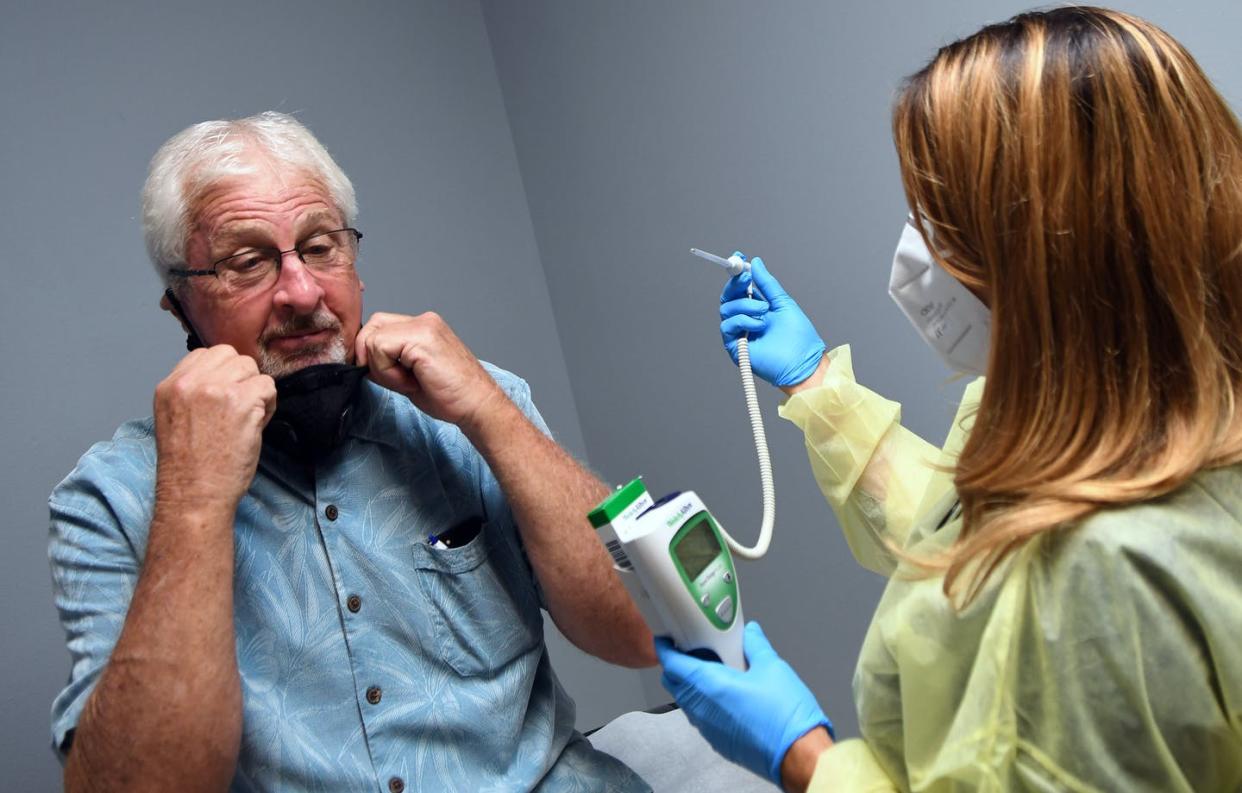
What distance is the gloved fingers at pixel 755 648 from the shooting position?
1.19 m

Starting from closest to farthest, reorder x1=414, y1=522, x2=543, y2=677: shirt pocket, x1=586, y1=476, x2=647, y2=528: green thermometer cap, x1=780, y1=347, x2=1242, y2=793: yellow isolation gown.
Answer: x1=780, y1=347, x2=1242, y2=793: yellow isolation gown < x1=586, y1=476, x2=647, y2=528: green thermometer cap < x1=414, y1=522, x2=543, y2=677: shirt pocket

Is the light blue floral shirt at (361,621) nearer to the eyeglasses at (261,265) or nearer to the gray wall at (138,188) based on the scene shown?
the eyeglasses at (261,265)

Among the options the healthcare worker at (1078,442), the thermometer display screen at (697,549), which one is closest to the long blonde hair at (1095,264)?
the healthcare worker at (1078,442)

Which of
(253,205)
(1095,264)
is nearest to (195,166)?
(253,205)

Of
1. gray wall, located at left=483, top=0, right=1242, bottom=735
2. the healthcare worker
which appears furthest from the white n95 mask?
gray wall, located at left=483, top=0, right=1242, bottom=735

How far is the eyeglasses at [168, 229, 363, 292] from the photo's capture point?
1450 mm

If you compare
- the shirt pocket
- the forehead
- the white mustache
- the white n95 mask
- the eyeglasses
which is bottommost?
the shirt pocket

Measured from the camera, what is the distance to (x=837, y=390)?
1499 millimetres

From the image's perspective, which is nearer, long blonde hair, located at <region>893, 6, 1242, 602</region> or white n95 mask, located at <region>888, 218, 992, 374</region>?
long blonde hair, located at <region>893, 6, 1242, 602</region>

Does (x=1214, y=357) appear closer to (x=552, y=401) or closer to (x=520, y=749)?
(x=520, y=749)

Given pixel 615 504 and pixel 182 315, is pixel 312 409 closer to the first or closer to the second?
pixel 182 315

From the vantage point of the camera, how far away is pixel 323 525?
1433 millimetres

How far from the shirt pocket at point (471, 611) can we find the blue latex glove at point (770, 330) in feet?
1.62

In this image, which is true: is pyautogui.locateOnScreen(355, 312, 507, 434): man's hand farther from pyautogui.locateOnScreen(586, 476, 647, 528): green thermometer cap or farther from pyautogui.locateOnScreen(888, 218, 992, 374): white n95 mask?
pyautogui.locateOnScreen(888, 218, 992, 374): white n95 mask
